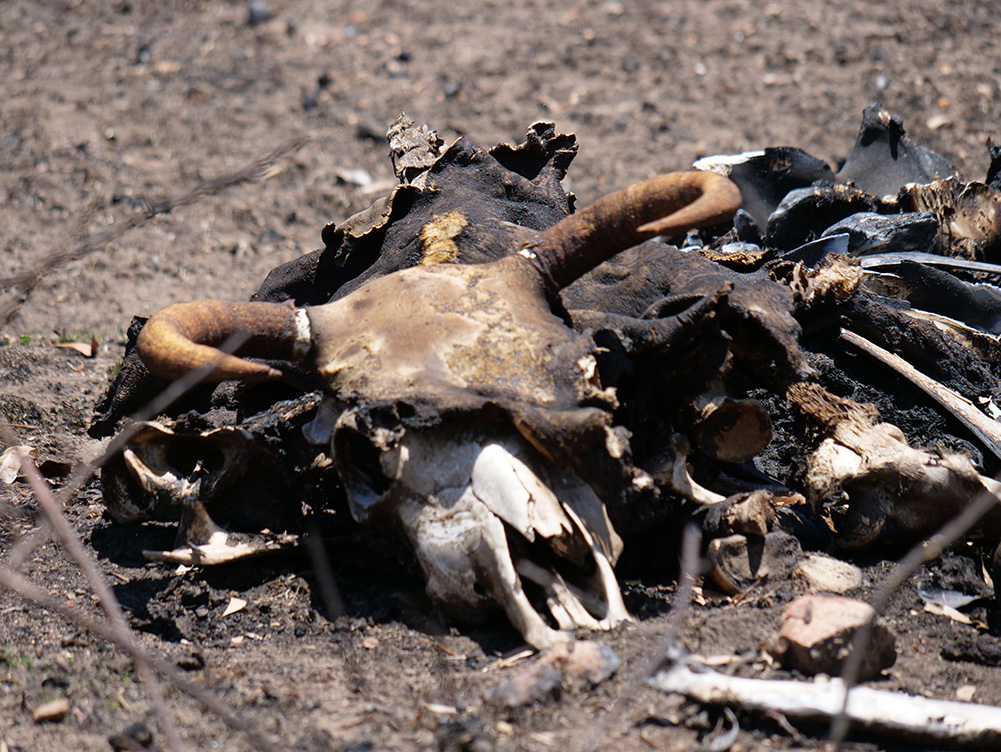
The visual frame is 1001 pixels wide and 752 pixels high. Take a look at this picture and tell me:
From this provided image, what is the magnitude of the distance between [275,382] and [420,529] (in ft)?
3.57

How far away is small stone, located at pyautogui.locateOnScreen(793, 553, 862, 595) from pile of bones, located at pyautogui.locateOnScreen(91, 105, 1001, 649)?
0.31ft

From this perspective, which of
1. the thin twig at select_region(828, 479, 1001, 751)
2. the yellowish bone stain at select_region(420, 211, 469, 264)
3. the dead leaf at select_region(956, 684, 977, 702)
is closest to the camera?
the thin twig at select_region(828, 479, 1001, 751)

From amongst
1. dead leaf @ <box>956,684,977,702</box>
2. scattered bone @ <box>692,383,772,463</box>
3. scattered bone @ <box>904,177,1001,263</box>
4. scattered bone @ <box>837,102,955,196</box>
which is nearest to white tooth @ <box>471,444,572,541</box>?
scattered bone @ <box>692,383,772,463</box>

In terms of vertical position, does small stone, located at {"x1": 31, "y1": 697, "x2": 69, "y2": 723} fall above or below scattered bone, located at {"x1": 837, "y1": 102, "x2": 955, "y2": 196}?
below

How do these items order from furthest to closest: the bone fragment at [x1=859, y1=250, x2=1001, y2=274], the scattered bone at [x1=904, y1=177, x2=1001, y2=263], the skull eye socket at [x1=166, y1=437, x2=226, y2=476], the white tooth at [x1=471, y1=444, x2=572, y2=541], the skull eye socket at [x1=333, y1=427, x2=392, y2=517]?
the scattered bone at [x1=904, y1=177, x2=1001, y2=263], the bone fragment at [x1=859, y1=250, x2=1001, y2=274], the skull eye socket at [x1=166, y1=437, x2=226, y2=476], the skull eye socket at [x1=333, y1=427, x2=392, y2=517], the white tooth at [x1=471, y1=444, x2=572, y2=541]

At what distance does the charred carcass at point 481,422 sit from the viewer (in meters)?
2.72

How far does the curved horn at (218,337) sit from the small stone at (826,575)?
188cm

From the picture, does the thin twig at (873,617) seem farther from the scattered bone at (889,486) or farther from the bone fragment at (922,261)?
the bone fragment at (922,261)

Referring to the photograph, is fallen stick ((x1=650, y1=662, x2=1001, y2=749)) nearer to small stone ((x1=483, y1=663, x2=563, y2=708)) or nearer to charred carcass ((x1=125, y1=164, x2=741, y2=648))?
small stone ((x1=483, y1=663, x2=563, y2=708))

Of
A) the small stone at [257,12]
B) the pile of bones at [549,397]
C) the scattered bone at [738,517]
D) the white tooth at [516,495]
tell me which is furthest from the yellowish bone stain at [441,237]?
the small stone at [257,12]

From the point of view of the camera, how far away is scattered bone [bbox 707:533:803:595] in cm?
314

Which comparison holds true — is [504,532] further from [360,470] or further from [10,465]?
[10,465]

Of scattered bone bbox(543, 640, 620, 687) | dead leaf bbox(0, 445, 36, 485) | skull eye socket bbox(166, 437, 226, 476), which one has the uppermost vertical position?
skull eye socket bbox(166, 437, 226, 476)

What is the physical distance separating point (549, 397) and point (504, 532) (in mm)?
436
